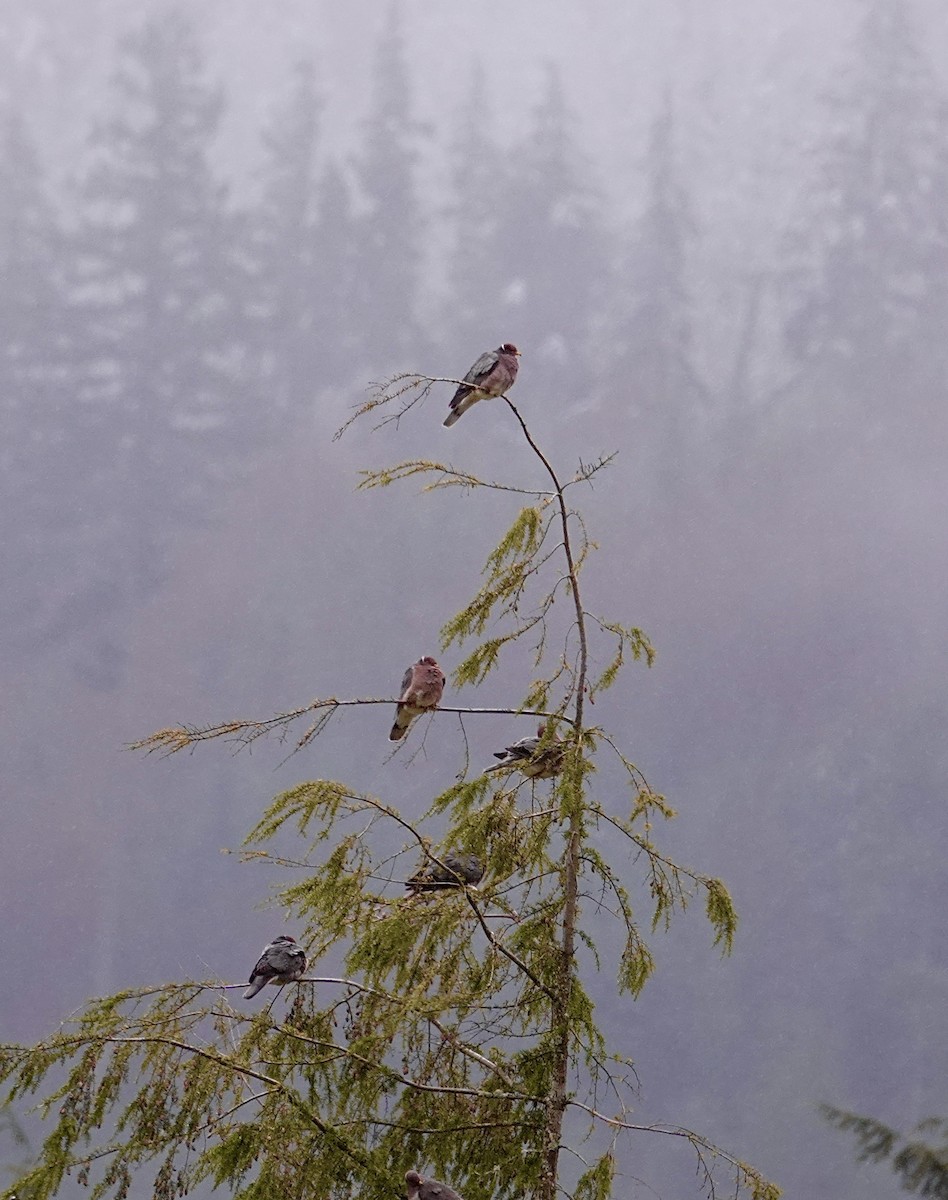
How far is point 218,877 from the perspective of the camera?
25.5 meters

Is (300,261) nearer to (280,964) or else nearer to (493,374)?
(493,374)

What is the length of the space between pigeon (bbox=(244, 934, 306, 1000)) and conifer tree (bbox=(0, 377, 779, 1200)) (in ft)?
0.16

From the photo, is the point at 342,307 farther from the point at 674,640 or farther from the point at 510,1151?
the point at 510,1151

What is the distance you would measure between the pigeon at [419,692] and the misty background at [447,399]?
2156 centimetres

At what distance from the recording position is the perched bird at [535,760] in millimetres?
3102

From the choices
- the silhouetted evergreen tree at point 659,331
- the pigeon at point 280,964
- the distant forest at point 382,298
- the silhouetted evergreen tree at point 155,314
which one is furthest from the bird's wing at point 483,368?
the silhouetted evergreen tree at point 155,314

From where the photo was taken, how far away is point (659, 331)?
26.9 meters

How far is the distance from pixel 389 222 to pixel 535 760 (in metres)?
26.1

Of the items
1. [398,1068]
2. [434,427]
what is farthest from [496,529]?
[398,1068]

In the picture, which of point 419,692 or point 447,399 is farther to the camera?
point 447,399

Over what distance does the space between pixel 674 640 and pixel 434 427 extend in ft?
21.6

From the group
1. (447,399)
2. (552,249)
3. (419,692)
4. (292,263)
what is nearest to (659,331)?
(552,249)

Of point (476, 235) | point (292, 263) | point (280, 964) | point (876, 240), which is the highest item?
point (876, 240)

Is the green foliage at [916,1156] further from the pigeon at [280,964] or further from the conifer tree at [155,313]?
the conifer tree at [155,313]
